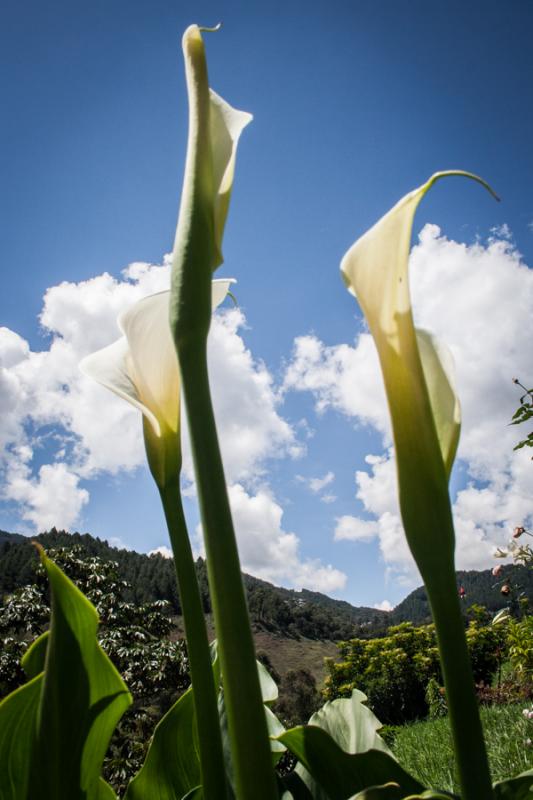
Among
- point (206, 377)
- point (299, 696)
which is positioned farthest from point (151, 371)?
point (299, 696)

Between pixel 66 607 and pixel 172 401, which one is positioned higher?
pixel 172 401

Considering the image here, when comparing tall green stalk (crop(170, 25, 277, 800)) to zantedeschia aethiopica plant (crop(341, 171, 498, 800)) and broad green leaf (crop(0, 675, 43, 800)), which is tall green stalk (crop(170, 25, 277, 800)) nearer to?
zantedeschia aethiopica plant (crop(341, 171, 498, 800))

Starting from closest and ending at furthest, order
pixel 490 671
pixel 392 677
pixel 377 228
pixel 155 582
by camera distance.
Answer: pixel 377 228 → pixel 490 671 → pixel 392 677 → pixel 155 582

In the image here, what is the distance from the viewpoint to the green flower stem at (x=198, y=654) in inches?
17.0

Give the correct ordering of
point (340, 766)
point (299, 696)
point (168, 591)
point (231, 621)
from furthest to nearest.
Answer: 1. point (168, 591)
2. point (299, 696)
3. point (340, 766)
4. point (231, 621)

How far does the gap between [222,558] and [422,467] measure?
162 millimetres

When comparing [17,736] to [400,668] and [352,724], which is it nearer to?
[352,724]

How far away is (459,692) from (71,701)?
37 centimetres

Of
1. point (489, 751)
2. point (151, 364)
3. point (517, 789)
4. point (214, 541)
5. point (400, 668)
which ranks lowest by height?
point (400, 668)

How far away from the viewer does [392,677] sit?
1070 cm

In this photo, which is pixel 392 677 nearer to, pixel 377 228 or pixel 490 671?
pixel 490 671

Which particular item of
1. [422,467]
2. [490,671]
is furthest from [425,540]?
[490,671]

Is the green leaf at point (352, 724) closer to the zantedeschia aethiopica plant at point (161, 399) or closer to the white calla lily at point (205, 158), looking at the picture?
the zantedeschia aethiopica plant at point (161, 399)

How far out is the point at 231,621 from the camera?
35 cm
